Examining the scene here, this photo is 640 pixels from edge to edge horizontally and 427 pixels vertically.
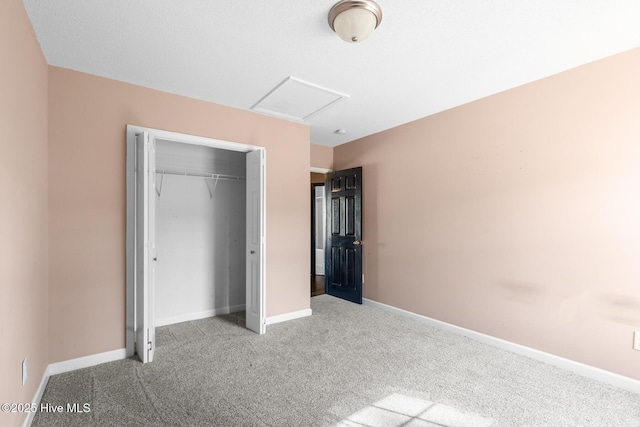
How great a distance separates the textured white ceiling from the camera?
72.1 inches

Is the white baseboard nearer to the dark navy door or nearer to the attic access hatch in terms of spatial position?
the attic access hatch

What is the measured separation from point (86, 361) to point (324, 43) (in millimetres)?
3265

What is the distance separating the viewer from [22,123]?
1800 mm

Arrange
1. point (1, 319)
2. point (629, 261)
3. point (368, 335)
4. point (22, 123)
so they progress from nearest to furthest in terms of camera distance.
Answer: point (1, 319), point (22, 123), point (629, 261), point (368, 335)

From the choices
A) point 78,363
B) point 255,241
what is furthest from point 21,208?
point 255,241

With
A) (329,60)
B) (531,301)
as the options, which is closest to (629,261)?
(531,301)

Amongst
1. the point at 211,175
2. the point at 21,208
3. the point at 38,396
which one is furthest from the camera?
the point at 211,175

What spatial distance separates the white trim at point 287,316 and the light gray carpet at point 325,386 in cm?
46

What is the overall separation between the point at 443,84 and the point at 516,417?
8.93ft

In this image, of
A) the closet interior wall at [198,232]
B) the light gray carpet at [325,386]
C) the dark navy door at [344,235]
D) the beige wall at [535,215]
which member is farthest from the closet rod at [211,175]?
the beige wall at [535,215]

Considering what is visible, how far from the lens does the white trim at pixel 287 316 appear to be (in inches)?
145

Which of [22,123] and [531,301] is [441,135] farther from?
[22,123]

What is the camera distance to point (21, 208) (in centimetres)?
176

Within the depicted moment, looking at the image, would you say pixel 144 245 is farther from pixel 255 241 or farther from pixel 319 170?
pixel 319 170
